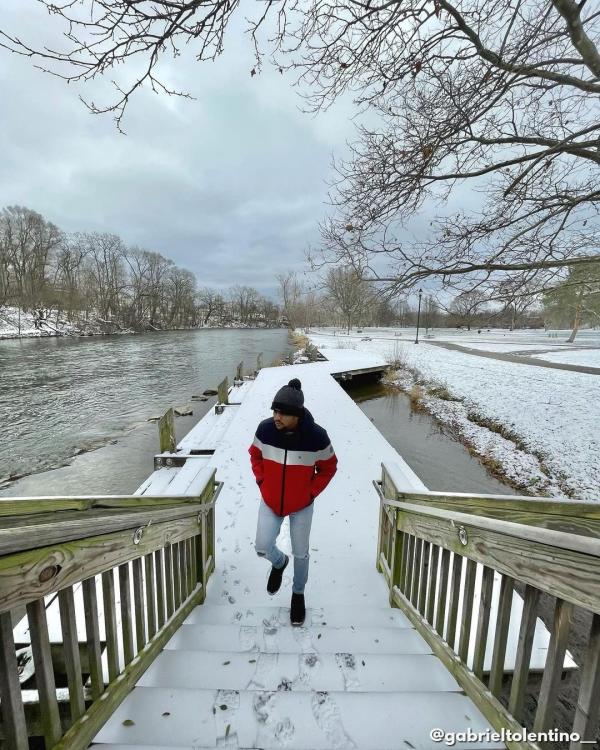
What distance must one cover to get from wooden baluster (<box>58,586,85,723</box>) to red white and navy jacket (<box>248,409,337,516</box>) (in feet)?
4.88

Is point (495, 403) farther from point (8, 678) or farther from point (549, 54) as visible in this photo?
point (8, 678)

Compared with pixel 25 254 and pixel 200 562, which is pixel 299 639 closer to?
pixel 200 562

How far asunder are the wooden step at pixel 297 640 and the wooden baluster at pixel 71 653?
91 cm

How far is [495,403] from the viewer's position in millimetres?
12352

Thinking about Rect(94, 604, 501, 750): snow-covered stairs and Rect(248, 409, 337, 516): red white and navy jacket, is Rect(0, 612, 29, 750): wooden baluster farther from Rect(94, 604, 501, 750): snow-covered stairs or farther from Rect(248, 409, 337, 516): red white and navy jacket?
Rect(248, 409, 337, 516): red white and navy jacket

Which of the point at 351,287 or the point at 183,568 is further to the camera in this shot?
the point at 351,287

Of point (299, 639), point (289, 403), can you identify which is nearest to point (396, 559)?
point (299, 639)

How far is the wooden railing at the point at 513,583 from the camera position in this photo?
3.22 ft

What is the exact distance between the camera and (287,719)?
1.54 meters

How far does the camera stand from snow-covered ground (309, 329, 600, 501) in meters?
7.58

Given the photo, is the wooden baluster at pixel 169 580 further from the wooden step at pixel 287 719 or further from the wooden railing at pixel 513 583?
the wooden railing at pixel 513 583

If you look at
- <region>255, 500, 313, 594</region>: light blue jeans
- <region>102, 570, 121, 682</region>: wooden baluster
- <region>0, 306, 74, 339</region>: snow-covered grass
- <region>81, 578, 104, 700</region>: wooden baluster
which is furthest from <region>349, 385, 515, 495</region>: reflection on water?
<region>0, 306, 74, 339</region>: snow-covered grass

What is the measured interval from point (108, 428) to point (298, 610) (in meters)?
10.5

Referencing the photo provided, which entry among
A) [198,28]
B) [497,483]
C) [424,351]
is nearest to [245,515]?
[198,28]
